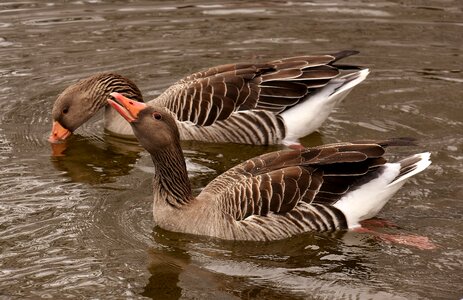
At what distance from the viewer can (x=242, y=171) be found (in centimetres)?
942

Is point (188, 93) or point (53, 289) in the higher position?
point (188, 93)

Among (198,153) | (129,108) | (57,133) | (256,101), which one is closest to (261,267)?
(129,108)

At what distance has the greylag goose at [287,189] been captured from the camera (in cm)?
911

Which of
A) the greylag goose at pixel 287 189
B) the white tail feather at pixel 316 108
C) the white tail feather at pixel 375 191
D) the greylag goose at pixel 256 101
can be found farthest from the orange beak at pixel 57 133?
the white tail feather at pixel 375 191

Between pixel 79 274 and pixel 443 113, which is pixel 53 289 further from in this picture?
pixel 443 113

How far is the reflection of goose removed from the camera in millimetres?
11102

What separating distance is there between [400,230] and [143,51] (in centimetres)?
651

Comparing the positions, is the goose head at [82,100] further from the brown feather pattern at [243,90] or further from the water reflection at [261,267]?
the water reflection at [261,267]

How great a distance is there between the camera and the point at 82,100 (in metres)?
12.3

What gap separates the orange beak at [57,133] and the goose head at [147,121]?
295 centimetres

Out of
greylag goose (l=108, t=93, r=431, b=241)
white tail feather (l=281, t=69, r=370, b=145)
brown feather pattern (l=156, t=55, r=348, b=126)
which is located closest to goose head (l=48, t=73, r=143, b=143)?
brown feather pattern (l=156, t=55, r=348, b=126)

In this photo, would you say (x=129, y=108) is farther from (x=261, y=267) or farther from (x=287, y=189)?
(x=261, y=267)

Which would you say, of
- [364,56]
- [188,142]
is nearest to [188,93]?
[188,142]

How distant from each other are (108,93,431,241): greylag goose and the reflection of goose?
181 centimetres
